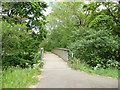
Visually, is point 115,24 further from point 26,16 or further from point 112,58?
point 26,16

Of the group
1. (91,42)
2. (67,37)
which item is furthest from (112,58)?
(67,37)

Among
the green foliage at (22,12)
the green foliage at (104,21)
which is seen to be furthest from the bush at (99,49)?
the green foliage at (22,12)

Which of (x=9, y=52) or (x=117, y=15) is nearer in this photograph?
(x=9, y=52)

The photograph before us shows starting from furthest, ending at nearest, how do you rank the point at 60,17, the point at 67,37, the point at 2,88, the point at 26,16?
the point at 60,17 → the point at 67,37 → the point at 26,16 → the point at 2,88

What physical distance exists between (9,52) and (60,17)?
13.8 metres

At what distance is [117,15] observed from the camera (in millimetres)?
→ 10656

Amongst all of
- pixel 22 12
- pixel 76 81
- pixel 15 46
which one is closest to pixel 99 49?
pixel 76 81

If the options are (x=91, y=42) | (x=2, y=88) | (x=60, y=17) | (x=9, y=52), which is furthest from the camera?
(x=60, y=17)

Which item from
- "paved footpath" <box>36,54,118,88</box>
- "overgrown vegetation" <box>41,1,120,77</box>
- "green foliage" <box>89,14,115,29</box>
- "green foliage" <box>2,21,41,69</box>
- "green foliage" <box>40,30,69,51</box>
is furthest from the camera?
"green foliage" <box>40,30,69,51</box>

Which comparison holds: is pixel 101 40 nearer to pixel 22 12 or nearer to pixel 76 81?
pixel 76 81

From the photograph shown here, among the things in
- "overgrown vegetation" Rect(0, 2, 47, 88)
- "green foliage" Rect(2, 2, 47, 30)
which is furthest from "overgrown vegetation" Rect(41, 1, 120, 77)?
"green foliage" Rect(2, 2, 47, 30)

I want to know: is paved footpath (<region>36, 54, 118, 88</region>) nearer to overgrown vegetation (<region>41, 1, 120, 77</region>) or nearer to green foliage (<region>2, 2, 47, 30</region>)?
overgrown vegetation (<region>41, 1, 120, 77</region>)

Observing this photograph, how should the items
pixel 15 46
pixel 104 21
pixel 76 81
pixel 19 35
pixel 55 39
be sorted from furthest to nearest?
pixel 55 39, pixel 104 21, pixel 15 46, pixel 19 35, pixel 76 81

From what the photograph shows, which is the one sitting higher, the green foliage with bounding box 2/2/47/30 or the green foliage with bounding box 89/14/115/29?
the green foliage with bounding box 2/2/47/30
